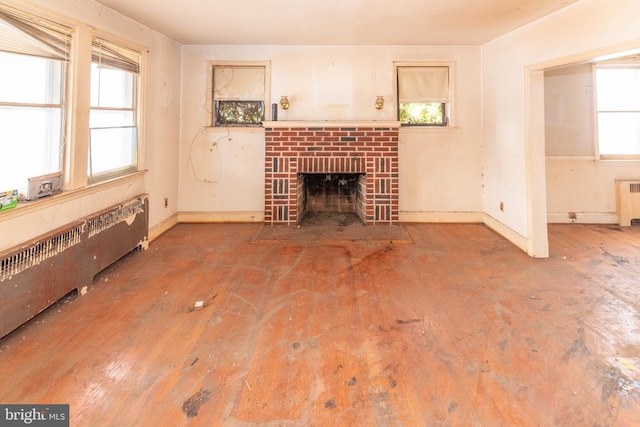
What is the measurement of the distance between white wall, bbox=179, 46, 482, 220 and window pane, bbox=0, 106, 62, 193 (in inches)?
86.9

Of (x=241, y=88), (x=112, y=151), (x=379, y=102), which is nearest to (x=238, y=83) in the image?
(x=241, y=88)

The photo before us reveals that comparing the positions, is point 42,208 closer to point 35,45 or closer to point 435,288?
point 35,45

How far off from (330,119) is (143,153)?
7.91 feet

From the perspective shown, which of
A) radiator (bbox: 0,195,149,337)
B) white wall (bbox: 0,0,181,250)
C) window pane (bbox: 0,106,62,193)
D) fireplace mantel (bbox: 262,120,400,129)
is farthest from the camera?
fireplace mantel (bbox: 262,120,400,129)

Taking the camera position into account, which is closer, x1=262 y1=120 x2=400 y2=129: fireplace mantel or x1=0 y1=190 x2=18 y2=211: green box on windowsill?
x1=0 y1=190 x2=18 y2=211: green box on windowsill

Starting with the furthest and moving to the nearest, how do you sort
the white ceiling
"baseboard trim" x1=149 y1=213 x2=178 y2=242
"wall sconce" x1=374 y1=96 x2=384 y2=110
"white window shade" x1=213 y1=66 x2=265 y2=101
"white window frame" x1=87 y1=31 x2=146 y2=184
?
"white window shade" x1=213 y1=66 x2=265 y2=101
"wall sconce" x1=374 y1=96 x2=384 y2=110
"baseboard trim" x1=149 y1=213 x2=178 y2=242
"white window frame" x1=87 y1=31 x2=146 y2=184
the white ceiling

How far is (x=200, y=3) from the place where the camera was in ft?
10.1

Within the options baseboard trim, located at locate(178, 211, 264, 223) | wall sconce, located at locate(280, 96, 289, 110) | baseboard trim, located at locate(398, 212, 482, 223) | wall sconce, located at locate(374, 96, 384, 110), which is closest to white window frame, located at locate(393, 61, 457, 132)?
wall sconce, located at locate(374, 96, 384, 110)

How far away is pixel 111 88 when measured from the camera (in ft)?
10.2

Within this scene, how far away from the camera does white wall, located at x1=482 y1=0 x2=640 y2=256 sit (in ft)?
8.75

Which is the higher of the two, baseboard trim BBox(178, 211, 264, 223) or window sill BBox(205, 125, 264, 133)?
window sill BBox(205, 125, 264, 133)

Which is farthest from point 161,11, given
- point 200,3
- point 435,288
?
point 435,288

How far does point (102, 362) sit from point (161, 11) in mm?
3164

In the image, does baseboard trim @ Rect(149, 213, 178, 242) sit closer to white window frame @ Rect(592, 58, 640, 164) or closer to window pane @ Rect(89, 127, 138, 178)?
window pane @ Rect(89, 127, 138, 178)
